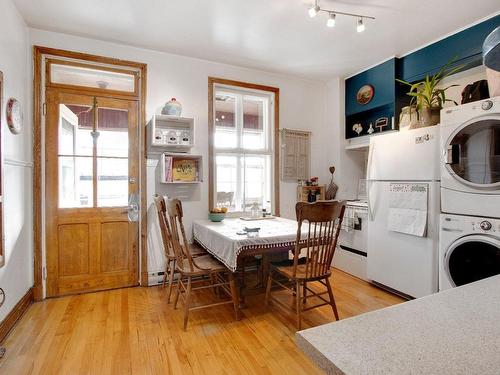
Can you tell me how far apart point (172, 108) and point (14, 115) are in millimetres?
1376

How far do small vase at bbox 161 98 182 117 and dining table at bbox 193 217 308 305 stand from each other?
125cm

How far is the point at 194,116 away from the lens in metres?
3.40

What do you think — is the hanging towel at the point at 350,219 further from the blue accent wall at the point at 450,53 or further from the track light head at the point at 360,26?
the track light head at the point at 360,26

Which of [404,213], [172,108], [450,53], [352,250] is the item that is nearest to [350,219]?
[352,250]

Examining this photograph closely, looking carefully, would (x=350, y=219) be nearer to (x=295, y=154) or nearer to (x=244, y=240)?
(x=295, y=154)

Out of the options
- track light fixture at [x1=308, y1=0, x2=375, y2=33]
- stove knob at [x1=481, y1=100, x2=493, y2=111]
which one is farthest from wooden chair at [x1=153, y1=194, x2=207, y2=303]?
stove knob at [x1=481, y1=100, x2=493, y2=111]

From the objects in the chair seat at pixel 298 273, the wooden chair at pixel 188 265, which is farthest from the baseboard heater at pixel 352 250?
Answer: the wooden chair at pixel 188 265

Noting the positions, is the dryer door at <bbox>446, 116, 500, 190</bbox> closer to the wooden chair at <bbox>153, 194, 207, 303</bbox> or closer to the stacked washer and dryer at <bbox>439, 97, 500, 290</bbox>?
the stacked washer and dryer at <bbox>439, 97, 500, 290</bbox>

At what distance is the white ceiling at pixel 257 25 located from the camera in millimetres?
2373

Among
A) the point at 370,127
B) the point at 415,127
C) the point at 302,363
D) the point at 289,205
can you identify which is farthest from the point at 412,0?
the point at 302,363

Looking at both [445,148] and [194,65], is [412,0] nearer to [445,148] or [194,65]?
A: [445,148]

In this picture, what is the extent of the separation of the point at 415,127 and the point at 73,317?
3528 millimetres

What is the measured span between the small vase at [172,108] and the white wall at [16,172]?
A: 1.25 metres

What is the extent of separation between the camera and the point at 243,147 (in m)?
3.71
